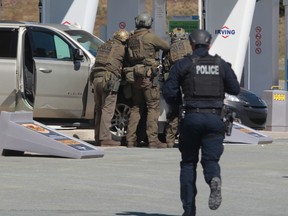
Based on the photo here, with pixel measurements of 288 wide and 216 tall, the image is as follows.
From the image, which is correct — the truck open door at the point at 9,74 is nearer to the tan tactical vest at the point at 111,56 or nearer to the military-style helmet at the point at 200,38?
the tan tactical vest at the point at 111,56

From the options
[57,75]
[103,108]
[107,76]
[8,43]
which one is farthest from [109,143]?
[8,43]

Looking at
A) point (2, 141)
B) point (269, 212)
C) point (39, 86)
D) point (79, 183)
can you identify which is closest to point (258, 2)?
point (39, 86)

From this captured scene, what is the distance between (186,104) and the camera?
9.94 m

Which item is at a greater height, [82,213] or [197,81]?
[197,81]

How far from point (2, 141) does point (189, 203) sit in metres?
6.70

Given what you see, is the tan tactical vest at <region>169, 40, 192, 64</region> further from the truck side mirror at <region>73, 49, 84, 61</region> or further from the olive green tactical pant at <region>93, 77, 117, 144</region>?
the truck side mirror at <region>73, 49, 84, 61</region>

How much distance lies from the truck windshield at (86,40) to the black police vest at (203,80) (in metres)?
8.76

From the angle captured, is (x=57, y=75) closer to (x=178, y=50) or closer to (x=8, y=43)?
(x=8, y=43)

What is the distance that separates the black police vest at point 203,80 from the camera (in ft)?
32.5

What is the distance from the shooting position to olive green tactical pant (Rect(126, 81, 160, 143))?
17.6 metres

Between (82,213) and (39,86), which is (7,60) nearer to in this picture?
(39,86)

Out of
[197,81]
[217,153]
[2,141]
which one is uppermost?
[197,81]

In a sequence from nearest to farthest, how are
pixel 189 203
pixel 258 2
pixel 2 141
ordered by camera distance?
pixel 189 203 < pixel 2 141 < pixel 258 2

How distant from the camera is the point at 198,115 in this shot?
32.4 feet
